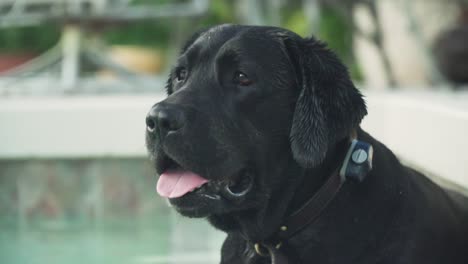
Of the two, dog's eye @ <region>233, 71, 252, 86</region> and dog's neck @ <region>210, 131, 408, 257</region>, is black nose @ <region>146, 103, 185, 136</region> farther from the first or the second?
dog's neck @ <region>210, 131, 408, 257</region>

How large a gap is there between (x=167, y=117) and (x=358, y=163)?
64 cm

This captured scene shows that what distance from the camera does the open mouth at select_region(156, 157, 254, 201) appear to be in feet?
9.79

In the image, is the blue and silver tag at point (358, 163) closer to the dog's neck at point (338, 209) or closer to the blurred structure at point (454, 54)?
the dog's neck at point (338, 209)

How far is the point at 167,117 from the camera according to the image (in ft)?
9.30

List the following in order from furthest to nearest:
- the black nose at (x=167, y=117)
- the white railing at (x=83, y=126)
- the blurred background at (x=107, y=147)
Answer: the white railing at (x=83, y=126) → the blurred background at (x=107, y=147) → the black nose at (x=167, y=117)

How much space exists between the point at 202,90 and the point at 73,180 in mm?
2944

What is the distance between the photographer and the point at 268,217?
3096 millimetres

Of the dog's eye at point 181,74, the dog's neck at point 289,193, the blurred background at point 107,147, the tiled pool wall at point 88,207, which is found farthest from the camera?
the tiled pool wall at point 88,207

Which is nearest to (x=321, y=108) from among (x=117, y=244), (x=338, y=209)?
(x=338, y=209)

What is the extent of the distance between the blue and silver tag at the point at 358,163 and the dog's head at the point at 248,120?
0.07m

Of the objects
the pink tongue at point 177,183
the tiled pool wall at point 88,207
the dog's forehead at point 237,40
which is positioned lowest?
the tiled pool wall at point 88,207

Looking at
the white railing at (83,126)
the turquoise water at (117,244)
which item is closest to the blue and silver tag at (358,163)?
the turquoise water at (117,244)

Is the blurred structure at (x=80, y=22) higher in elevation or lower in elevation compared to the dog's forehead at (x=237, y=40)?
lower

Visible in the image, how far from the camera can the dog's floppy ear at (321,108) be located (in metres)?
2.96
